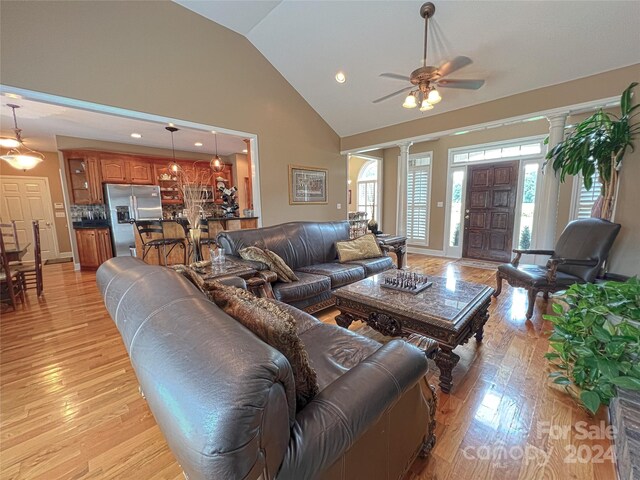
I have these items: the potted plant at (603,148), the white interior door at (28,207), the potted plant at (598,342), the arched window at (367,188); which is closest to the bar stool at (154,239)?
the white interior door at (28,207)

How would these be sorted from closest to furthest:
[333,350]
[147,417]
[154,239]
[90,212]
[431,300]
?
1. [333,350]
2. [147,417]
3. [431,300]
4. [154,239]
5. [90,212]

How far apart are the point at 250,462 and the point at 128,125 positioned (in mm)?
5514

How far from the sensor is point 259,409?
1.72 feet

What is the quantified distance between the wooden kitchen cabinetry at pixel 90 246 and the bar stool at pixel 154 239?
1.51 m

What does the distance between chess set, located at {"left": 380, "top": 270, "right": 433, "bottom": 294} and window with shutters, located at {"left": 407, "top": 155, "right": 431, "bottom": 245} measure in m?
4.13

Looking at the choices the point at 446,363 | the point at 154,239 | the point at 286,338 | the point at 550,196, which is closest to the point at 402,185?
the point at 550,196

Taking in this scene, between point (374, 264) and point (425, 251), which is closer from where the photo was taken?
point (374, 264)

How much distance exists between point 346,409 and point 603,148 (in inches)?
148

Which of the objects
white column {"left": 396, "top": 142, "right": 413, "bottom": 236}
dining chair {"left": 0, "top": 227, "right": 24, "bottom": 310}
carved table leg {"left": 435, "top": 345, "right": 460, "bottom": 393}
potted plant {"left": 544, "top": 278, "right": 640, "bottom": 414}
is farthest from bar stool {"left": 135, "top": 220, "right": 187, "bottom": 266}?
potted plant {"left": 544, "top": 278, "right": 640, "bottom": 414}

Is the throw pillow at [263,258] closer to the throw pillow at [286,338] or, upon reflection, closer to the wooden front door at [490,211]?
the throw pillow at [286,338]

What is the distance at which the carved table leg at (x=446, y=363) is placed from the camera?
5.33 ft

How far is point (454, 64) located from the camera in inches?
94.4

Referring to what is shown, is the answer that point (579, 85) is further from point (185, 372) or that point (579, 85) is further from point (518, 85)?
point (185, 372)

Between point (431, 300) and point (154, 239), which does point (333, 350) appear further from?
point (154, 239)
